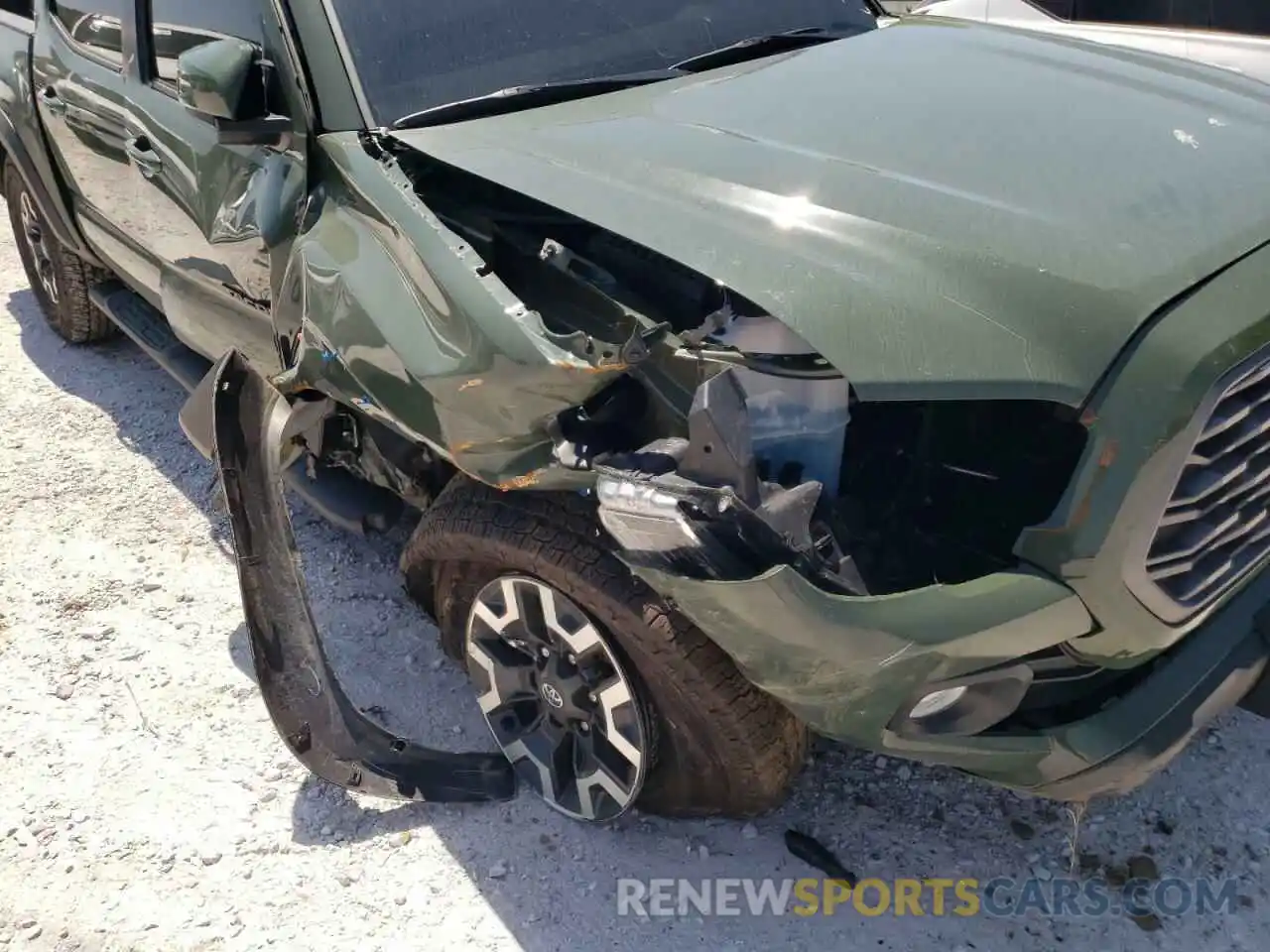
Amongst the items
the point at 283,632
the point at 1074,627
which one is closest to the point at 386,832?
the point at 283,632

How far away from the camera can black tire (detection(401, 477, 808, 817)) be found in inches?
82.6

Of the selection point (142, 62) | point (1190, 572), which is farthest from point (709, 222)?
point (142, 62)

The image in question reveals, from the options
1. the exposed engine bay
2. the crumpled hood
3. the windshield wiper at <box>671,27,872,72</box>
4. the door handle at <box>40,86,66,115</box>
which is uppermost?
the windshield wiper at <box>671,27,872,72</box>

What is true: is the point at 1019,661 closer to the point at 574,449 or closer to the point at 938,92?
the point at 574,449

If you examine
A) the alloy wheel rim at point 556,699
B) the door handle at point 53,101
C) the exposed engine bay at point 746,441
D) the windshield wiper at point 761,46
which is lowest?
the alloy wheel rim at point 556,699

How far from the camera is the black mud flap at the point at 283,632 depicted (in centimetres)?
256

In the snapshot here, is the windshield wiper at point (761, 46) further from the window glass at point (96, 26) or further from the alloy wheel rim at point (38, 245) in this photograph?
the alloy wheel rim at point (38, 245)

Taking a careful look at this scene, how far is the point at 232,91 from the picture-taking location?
2.51m

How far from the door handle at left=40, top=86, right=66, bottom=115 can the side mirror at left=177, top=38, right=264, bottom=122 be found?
1.54 meters

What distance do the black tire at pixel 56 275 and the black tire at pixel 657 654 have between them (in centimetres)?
309

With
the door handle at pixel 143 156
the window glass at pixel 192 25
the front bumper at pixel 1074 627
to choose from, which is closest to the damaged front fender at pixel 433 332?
the front bumper at pixel 1074 627

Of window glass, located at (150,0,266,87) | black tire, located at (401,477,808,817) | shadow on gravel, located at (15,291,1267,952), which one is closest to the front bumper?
black tire, located at (401,477,808,817)

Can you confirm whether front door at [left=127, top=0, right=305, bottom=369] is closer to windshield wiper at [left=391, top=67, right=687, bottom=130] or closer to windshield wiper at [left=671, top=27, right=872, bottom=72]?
windshield wiper at [left=391, top=67, right=687, bottom=130]

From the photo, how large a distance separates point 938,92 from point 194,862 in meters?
2.43
